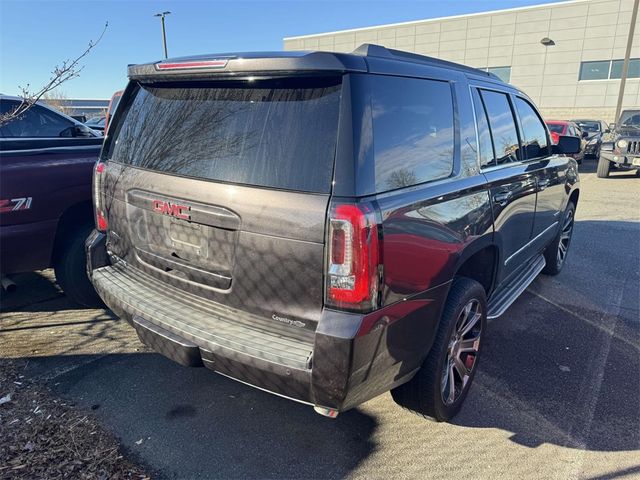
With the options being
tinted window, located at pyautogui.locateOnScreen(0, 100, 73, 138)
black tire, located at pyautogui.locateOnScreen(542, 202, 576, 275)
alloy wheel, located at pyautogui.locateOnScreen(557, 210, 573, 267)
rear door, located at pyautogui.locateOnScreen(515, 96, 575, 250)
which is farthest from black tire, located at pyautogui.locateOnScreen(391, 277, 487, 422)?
tinted window, located at pyautogui.locateOnScreen(0, 100, 73, 138)

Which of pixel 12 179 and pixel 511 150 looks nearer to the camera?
pixel 12 179

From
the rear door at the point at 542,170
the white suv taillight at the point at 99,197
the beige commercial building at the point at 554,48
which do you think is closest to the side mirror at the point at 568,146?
the rear door at the point at 542,170

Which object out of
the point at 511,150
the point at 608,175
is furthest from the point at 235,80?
the point at 608,175

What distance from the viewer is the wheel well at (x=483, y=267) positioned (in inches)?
121

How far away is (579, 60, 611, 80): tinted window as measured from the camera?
30109 mm

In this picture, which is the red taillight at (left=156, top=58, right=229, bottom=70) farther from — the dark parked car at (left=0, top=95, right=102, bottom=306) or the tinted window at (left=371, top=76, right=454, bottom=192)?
the dark parked car at (left=0, top=95, right=102, bottom=306)

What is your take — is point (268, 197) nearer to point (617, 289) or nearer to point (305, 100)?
point (305, 100)

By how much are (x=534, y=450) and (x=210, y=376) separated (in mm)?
2081

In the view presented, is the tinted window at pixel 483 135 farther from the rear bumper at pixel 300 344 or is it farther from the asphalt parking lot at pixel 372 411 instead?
the asphalt parking lot at pixel 372 411

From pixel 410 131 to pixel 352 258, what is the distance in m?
0.81

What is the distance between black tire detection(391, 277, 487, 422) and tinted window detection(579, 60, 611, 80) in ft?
112

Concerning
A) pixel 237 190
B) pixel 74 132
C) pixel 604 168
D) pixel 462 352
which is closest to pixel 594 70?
pixel 604 168

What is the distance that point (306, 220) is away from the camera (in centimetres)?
198

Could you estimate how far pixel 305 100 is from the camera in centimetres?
211
